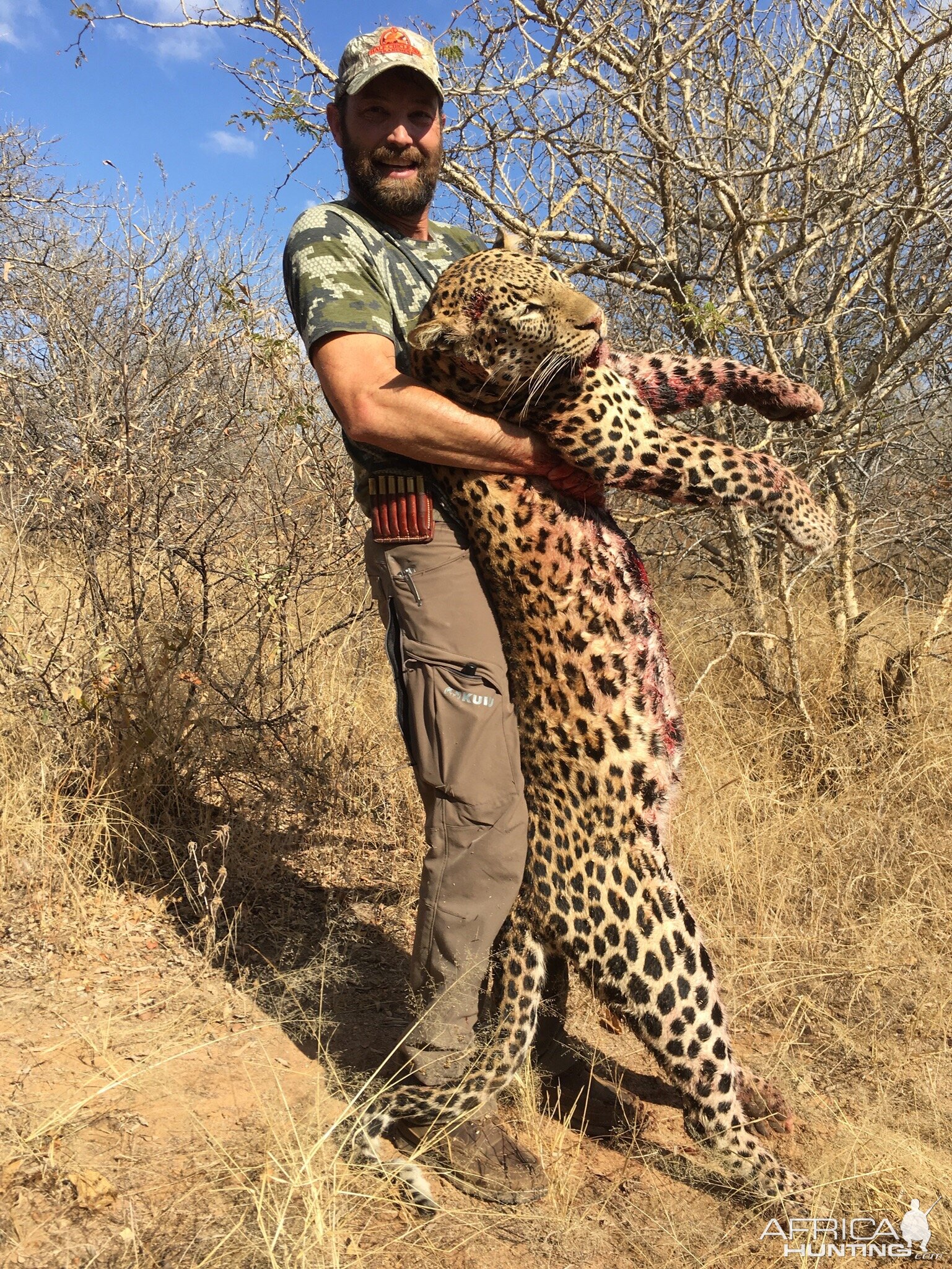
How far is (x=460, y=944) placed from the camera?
2447 millimetres

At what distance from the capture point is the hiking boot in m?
2.48

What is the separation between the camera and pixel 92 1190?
2309 mm

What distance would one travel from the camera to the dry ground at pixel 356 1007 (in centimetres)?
233

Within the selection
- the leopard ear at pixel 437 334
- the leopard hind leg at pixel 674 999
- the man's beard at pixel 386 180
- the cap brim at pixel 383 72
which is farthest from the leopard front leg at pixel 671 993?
the cap brim at pixel 383 72

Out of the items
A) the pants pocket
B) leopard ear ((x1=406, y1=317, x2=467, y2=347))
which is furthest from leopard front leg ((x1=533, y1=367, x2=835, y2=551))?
the pants pocket

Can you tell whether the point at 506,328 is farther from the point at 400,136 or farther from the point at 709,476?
the point at 400,136

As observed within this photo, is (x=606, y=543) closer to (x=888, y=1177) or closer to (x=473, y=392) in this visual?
(x=473, y=392)

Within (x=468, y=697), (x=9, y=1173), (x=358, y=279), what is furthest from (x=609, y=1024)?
(x=358, y=279)

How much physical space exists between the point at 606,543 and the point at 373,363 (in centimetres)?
74

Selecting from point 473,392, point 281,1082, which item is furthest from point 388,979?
point 473,392

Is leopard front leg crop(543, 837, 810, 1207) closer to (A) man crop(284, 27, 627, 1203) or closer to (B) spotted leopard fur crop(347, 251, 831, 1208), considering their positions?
(B) spotted leopard fur crop(347, 251, 831, 1208)

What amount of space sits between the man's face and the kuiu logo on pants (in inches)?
54.7

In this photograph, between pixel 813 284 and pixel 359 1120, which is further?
pixel 813 284

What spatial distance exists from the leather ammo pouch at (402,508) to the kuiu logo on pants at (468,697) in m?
0.40
